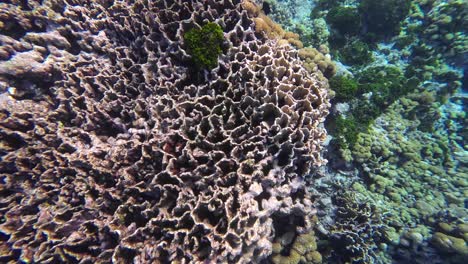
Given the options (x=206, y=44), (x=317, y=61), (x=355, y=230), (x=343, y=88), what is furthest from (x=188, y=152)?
(x=343, y=88)

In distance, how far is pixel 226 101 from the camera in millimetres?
3803

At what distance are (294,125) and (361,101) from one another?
16.0 feet

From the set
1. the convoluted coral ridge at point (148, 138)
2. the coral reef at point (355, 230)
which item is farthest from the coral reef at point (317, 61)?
the coral reef at point (355, 230)

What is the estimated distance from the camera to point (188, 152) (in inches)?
132

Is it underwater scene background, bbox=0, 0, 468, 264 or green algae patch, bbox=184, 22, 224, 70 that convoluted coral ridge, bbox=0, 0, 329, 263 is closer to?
underwater scene background, bbox=0, 0, 468, 264

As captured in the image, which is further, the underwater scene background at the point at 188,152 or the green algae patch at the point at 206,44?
the green algae patch at the point at 206,44

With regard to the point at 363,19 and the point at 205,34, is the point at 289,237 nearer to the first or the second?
the point at 205,34

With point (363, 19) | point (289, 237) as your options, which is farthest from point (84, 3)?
point (363, 19)

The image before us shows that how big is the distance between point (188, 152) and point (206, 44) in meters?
2.19

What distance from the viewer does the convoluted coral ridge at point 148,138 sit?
126 inches

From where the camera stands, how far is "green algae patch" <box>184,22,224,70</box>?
4137 mm

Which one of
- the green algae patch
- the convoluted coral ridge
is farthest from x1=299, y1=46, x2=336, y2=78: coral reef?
the green algae patch

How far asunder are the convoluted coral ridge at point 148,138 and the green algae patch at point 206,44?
16cm

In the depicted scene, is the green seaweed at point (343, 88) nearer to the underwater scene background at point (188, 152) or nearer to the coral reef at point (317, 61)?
the underwater scene background at point (188, 152)
